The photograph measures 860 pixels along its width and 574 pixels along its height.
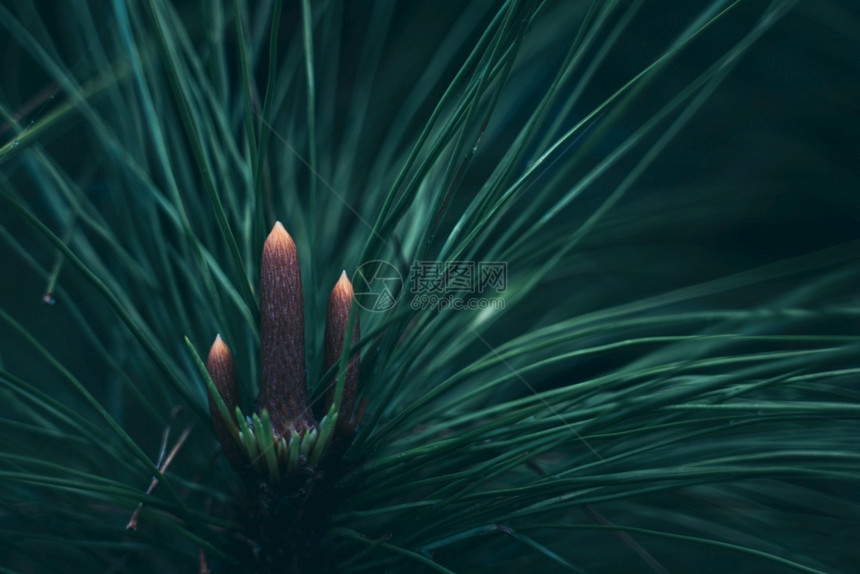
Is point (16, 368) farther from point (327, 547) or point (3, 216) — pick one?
point (327, 547)

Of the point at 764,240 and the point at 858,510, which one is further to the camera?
the point at 764,240

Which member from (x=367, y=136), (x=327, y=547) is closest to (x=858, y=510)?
(x=327, y=547)
